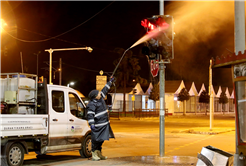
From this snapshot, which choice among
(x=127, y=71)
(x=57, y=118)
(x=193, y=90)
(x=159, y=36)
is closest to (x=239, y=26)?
(x=159, y=36)

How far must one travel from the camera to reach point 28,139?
349 inches

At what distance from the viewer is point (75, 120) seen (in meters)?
10.1

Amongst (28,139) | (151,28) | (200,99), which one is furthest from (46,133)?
(200,99)

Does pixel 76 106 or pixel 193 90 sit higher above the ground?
pixel 193 90

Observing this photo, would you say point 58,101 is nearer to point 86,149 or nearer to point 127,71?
point 86,149

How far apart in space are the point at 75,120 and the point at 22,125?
2.09 m

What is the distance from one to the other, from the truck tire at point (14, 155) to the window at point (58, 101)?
5.37 ft

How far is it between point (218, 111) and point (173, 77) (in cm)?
1393

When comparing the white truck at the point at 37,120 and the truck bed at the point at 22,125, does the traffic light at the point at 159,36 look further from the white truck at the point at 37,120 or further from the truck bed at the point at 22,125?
the truck bed at the point at 22,125

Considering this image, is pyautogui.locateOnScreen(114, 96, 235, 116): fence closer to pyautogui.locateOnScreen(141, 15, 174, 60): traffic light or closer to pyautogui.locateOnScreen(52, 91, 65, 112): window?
pyautogui.locateOnScreen(52, 91, 65, 112): window

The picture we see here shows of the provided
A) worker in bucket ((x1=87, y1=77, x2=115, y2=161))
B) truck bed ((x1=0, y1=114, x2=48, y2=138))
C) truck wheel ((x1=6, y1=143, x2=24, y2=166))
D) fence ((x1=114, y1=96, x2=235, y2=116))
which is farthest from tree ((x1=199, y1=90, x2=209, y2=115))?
truck wheel ((x1=6, y1=143, x2=24, y2=166))

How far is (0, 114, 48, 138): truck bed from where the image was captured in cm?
794

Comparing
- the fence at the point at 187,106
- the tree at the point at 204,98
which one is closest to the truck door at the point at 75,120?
the fence at the point at 187,106

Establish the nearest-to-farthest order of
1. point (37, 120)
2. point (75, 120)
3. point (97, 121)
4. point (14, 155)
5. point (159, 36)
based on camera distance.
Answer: point (14, 155)
point (37, 120)
point (97, 121)
point (159, 36)
point (75, 120)
